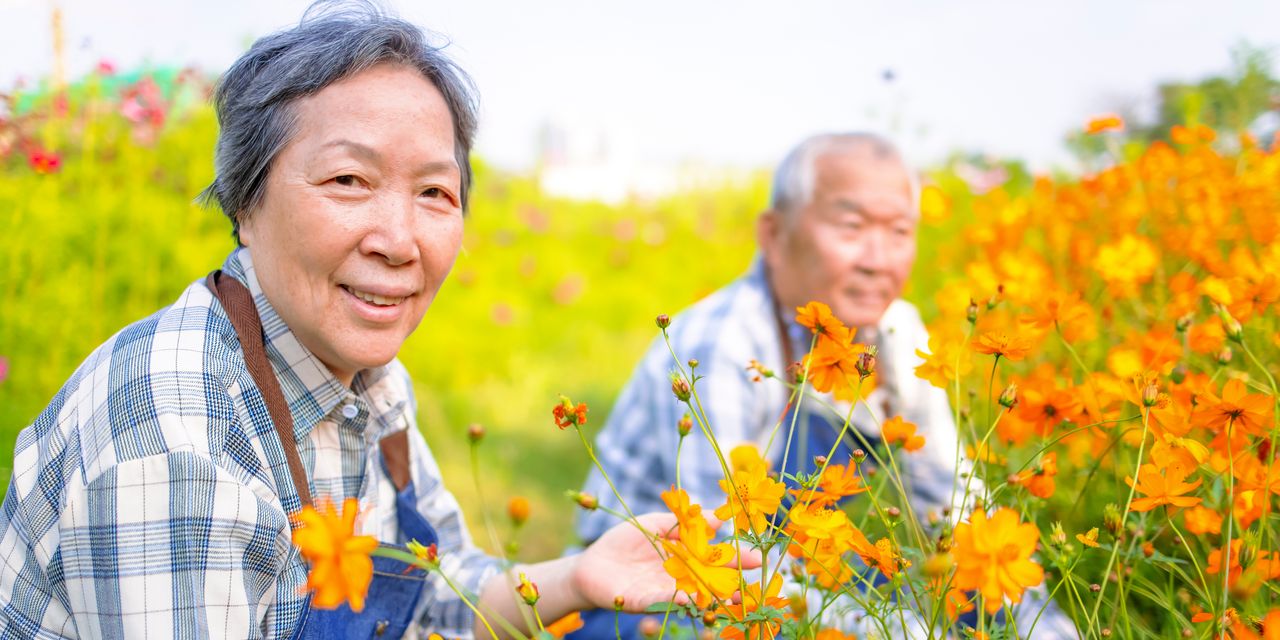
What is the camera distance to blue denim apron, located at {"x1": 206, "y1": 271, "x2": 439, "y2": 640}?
1198mm

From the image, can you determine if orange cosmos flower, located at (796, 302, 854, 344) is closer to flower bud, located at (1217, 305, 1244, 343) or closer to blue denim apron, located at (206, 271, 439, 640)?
flower bud, located at (1217, 305, 1244, 343)

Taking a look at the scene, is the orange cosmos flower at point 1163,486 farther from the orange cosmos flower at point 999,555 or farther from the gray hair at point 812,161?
the gray hair at point 812,161

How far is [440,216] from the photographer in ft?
4.24

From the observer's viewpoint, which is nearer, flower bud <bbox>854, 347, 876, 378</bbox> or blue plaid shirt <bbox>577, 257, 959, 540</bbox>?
flower bud <bbox>854, 347, 876, 378</bbox>

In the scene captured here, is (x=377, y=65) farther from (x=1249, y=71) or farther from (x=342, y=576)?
(x=1249, y=71)

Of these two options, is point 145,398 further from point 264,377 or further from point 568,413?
point 568,413

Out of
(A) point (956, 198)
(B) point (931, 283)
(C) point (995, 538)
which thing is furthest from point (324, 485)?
(A) point (956, 198)

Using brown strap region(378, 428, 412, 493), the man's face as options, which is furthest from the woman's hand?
the man's face

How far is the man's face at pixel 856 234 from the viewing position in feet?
6.92

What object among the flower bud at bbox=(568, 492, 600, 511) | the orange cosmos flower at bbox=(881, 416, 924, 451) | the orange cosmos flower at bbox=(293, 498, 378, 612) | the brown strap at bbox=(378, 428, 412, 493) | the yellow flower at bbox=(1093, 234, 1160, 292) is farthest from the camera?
the yellow flower at bbox=(1093, 234, 1160, 292)

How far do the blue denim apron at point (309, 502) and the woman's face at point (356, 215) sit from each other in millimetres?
49

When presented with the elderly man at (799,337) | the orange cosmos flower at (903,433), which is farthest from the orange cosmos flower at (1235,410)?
the elderly man at (799,337)

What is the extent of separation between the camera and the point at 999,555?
71 cm

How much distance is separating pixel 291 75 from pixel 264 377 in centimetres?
38
